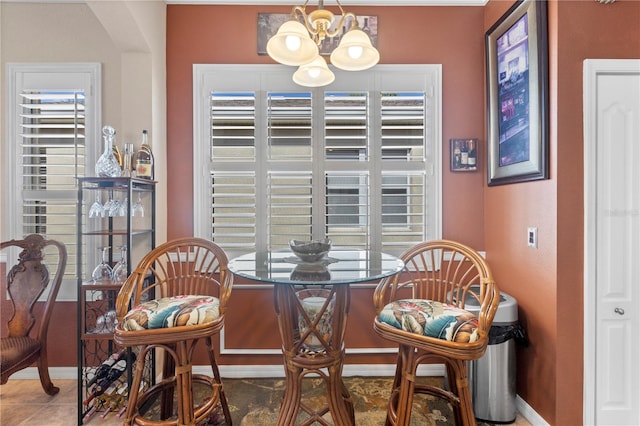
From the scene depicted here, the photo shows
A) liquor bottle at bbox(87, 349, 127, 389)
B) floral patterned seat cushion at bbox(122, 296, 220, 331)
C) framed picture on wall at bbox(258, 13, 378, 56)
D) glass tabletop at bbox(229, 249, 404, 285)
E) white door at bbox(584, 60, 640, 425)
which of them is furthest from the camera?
framed picture on wall at bbox(258, 13, 378, 56)

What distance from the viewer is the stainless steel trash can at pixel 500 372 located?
6.84 ft

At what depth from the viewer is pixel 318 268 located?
5.20 ft

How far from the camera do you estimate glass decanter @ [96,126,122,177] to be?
2146 mm

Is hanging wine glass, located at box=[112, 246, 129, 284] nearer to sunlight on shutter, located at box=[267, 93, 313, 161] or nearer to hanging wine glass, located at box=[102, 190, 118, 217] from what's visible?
hanging wine glass, located at box=[102, 190, 118, 217]

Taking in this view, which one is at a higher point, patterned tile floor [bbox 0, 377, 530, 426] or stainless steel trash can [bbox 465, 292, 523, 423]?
stainless steel trash can [bbox 465, 292, 523, 423]

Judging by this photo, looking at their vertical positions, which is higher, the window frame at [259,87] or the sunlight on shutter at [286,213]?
the window frame at [259,87]

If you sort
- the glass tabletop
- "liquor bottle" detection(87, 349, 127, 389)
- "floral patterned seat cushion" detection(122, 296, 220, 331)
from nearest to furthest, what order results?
A: 1. the glass tabletop
2. "floral patterned seat cushion" detection(122, 296, 220, 331)
3. "liquor bottle" detection(87, 349, 127, 389)

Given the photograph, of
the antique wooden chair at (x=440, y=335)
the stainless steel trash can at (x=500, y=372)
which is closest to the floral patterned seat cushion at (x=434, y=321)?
the antique wooden chair at (x=440, y=335)

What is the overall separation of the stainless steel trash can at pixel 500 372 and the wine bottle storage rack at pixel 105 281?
228cm

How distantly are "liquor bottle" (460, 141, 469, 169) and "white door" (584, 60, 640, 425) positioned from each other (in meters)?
0.87

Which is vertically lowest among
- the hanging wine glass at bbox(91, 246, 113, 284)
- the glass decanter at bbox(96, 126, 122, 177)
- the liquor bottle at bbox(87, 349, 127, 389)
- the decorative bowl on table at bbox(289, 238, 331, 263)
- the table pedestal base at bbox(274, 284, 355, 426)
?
the liquor bottle at bbox(87, 349, 127, 389)

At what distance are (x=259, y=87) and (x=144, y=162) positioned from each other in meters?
1.07

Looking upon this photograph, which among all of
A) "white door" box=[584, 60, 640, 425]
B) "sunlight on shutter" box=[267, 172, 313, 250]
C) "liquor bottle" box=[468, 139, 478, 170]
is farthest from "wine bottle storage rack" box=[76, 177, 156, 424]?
"white door" box=[584, 60, 640, 425]

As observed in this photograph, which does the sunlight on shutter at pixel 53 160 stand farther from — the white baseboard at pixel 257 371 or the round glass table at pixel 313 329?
the round glass table at pixel 313 329
